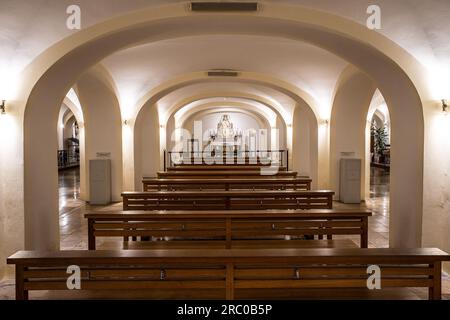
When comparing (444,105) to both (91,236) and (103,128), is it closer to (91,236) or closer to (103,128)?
(91,236)

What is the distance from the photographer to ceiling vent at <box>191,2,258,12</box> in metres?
4.85

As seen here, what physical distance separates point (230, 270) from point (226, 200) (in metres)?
3.43

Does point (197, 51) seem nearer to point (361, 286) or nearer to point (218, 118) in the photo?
point (361, 286)

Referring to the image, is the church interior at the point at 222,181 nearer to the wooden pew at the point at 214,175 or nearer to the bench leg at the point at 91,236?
the bench leg at the point at 91,236

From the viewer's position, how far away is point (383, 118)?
78.6 ft

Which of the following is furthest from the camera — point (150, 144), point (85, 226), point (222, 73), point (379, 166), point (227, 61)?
point (379, 166)

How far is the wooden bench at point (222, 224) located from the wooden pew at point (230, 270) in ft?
5.47

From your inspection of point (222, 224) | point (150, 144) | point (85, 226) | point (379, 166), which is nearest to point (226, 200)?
point (222, 224)

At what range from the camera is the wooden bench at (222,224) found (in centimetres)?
502

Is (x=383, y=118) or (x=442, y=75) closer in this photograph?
(x=442, y=75)

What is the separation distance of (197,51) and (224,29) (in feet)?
10.1

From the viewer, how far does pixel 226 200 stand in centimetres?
664

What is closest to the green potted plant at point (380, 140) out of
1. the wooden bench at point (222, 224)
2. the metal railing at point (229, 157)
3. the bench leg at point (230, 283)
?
the metal railing at point (229, 157)
